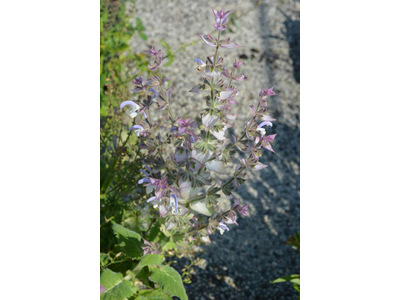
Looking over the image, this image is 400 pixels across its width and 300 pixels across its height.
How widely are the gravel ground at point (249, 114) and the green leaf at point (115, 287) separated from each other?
32.8 inches

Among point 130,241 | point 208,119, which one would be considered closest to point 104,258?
point 130,241

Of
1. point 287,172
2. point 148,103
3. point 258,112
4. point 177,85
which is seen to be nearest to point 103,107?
point 177,85

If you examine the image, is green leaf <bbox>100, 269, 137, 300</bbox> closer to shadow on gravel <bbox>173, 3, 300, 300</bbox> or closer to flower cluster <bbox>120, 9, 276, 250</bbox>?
flower cluster <bbox>120, 9, 276, 250</bbox>

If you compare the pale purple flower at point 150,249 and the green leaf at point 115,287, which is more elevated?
the pale purple flower at point 150,249

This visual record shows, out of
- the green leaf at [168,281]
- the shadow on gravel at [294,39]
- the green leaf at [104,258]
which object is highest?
the shadow on gravel at [294,39]

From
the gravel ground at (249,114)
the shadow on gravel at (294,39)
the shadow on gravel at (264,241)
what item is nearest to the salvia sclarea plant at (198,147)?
the gravel ground at (249,114)

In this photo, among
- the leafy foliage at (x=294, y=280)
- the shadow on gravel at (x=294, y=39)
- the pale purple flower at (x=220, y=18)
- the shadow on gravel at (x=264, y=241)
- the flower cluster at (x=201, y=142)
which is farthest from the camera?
the shadow on gravel at (x=294, y=39)

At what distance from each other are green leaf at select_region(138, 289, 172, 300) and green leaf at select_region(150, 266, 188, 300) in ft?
0.80

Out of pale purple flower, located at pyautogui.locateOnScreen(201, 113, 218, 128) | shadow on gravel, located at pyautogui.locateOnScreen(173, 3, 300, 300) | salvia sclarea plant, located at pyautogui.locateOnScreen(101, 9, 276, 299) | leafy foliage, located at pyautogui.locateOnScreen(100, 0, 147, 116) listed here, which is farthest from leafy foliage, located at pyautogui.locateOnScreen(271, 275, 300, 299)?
leafy foliage, located at pyautogui.locateOnScreen(100, 0, 147, 116)

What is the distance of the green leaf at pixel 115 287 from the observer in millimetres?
1853

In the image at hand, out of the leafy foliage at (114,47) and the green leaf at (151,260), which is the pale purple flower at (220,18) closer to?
the green leaf at (151,260)

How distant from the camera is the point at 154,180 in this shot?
5.29 feet

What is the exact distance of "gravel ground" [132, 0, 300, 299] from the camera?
2.85 m

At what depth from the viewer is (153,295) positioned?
214 centimetres
